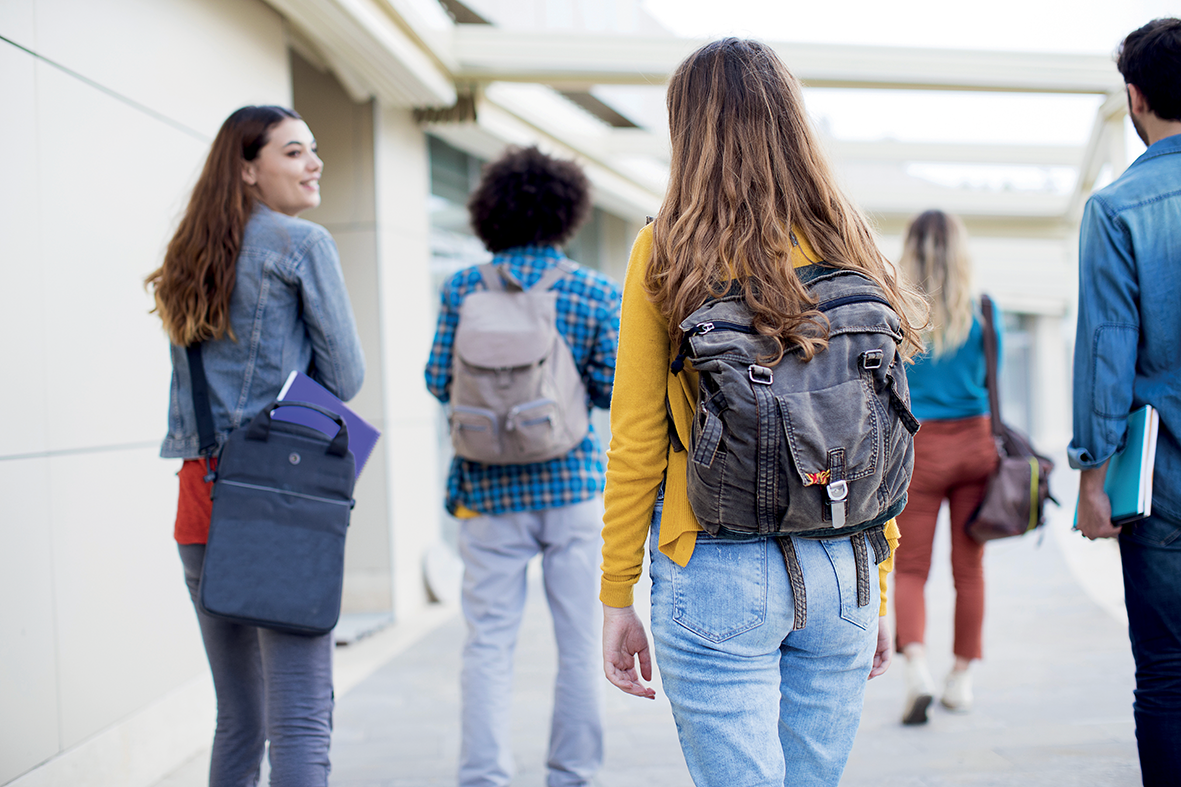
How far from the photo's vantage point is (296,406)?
2.25m

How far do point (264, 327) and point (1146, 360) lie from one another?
6.91ft

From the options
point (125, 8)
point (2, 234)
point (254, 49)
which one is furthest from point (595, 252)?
point (2, 234)

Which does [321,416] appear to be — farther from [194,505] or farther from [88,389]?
[88,389]

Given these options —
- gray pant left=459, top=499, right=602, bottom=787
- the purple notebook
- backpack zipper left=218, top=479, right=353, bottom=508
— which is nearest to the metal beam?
gray pant left=459, top=499, right=602, bottom=787

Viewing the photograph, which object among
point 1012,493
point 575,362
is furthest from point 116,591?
point 1012,493

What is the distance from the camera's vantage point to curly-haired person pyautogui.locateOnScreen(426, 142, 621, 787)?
301cm

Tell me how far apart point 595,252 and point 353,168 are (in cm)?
639

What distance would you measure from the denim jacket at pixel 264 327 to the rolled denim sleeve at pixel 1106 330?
5.96 feet

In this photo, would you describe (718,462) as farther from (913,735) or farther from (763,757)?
(913,735)

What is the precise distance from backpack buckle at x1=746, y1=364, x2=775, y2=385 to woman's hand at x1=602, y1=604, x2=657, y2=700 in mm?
507

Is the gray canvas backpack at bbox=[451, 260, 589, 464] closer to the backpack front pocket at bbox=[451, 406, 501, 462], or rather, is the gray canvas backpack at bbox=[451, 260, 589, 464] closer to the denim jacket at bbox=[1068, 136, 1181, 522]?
the backpack front pocket at bbox=[451, 406, 501, 462]

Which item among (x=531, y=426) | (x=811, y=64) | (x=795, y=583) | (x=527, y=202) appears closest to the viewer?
(x=795, y=583)

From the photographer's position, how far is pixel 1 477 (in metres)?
2.72

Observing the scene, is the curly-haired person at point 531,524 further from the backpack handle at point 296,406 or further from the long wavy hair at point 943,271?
the long wavy hair at point 943,271
